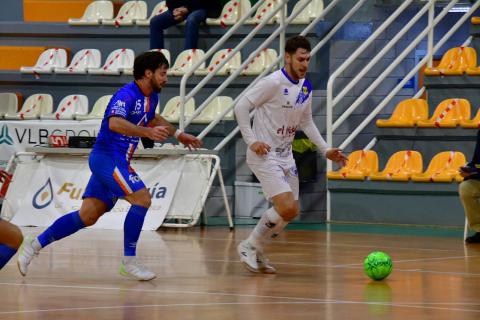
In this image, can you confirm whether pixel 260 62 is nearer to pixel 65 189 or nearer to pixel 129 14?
pixel 129 14

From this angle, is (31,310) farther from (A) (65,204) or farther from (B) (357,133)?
(B) (357,133)

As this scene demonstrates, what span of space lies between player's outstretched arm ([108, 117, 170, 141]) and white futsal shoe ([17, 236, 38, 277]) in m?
1.18

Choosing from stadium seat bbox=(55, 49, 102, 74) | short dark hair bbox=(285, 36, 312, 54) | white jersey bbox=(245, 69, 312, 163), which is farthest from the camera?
stadium seat bbox=(55, 49, 102, 74)

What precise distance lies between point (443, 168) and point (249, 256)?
20.2ft

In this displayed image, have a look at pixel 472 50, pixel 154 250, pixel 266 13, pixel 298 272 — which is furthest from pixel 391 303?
pixel 266 13

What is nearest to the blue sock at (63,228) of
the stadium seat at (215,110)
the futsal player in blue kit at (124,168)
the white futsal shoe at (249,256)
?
the futsal player in blue kit at (124,168)

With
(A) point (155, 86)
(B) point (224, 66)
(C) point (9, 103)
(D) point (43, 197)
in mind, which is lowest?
(D) point (43, 197)

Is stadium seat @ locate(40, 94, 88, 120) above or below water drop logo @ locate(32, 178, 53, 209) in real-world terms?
above

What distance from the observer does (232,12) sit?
19.1 metres

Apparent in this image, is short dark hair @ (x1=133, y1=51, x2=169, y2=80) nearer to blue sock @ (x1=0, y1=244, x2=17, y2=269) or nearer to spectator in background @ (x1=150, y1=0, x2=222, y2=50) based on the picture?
blue sock @ (x1=0, y1=244, x2=17, y2=269)

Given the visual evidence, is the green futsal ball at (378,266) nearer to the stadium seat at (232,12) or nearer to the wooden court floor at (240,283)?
the wooden court floor at (240,283)

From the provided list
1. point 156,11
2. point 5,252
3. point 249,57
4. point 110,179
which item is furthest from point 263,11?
point 5,252

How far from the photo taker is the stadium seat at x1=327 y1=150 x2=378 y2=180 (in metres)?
15.7

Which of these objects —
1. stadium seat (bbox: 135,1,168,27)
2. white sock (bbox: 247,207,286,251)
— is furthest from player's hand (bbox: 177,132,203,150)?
stadium seat (bbox: 135,1,168,27)
